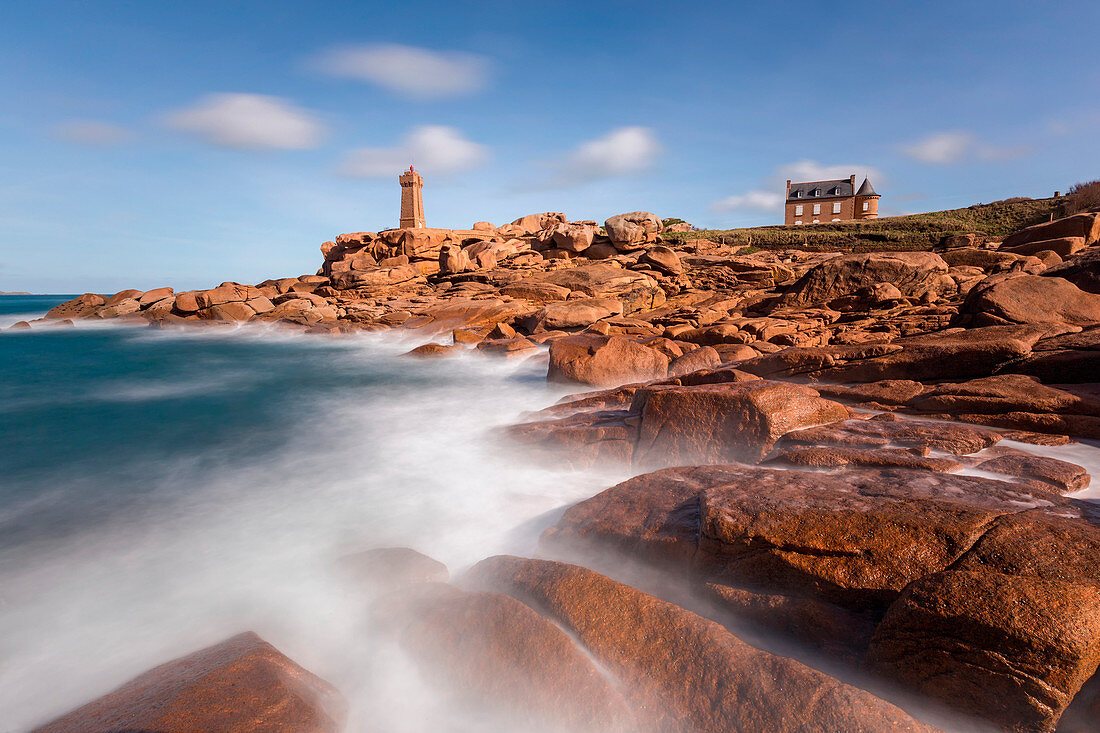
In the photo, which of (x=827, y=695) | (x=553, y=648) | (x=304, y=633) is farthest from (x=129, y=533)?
(x=827, y=695)

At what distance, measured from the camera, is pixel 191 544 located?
5.95 metres

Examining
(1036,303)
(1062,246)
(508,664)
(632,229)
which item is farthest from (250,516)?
(632,229)

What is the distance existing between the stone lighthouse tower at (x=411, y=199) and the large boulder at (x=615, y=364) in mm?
41708

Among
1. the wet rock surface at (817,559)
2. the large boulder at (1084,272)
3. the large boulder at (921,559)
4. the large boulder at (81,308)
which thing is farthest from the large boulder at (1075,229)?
the large boulder at (81,308)

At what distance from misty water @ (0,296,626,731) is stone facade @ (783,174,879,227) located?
171ft

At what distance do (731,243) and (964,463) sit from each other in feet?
117

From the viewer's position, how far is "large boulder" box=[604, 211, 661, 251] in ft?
98.4

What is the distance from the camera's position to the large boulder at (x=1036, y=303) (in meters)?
7.91

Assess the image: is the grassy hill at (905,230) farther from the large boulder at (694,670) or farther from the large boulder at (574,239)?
the large boulder at (694,670)

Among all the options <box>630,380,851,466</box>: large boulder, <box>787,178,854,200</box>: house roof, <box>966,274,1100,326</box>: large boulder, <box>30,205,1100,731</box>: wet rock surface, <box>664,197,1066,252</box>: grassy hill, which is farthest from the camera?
<box>787,178,854,200</box>: house roof

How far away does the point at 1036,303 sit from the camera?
8219 millimetres

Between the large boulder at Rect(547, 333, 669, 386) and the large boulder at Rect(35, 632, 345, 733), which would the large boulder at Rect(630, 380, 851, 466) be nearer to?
the large boulder at Rect(35, 632, 345, 733)

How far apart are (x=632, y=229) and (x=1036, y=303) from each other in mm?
23043

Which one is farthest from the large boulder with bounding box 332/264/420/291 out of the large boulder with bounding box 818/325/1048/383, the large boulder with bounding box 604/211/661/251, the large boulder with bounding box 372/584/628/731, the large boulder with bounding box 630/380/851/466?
the large boulder with bounding box 372/584/628/731
